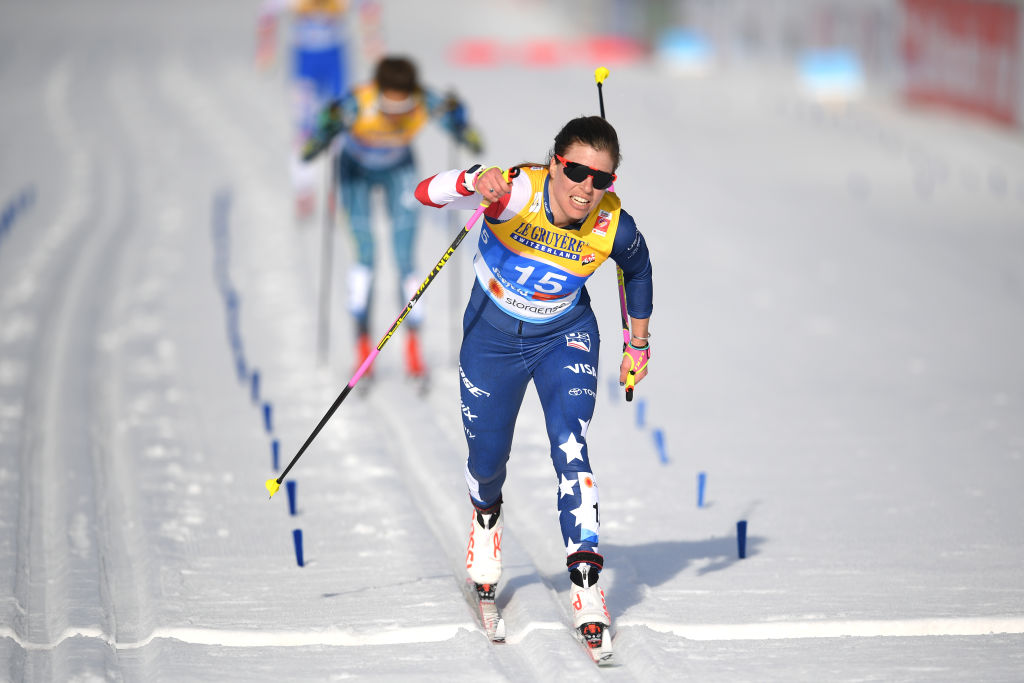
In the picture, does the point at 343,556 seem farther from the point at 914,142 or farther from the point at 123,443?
the point at 914,142

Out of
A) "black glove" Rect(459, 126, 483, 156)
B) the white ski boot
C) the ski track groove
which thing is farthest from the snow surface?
"black glove" Rect(459, 126, 483, 156)

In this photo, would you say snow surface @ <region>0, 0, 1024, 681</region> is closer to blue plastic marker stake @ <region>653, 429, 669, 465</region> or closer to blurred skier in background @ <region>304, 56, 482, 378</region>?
blue plastic marker stake @ <region>653, 429, 669, 465</region>

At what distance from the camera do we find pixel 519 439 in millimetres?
8102

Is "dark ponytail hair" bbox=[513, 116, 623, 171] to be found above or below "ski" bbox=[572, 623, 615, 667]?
above

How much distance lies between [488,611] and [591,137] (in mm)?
1899

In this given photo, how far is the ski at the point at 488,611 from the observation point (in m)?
5.36

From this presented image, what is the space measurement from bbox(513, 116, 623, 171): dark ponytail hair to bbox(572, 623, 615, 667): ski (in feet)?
5.47

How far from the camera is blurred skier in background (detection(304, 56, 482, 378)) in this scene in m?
8.75

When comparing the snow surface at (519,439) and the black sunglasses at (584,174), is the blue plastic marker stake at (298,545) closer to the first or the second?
the snow surface at (519,439)

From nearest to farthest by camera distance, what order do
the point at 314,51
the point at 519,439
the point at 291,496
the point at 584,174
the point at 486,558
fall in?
1. the point at 584,174
2. the point at 486,558
3. the point at 291,496
4. the point at 519,439
5. the point at 314,51

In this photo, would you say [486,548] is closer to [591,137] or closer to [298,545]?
[298,545]

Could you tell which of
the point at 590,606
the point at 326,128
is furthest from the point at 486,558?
the point at 326,128

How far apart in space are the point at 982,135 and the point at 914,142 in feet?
3.08

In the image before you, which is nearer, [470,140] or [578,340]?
[578,340]
